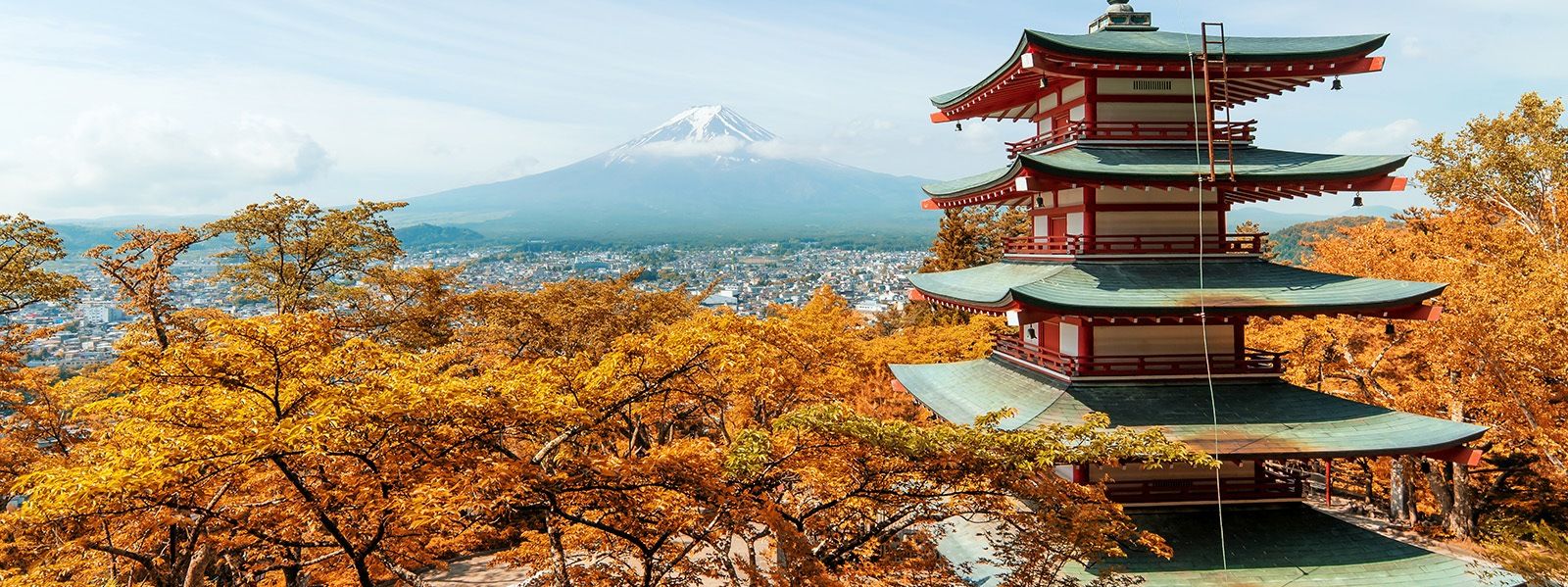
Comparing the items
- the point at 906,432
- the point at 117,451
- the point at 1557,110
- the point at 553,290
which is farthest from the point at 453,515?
the point at 1557,110

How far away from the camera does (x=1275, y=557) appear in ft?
30.9

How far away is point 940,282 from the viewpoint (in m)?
14.0

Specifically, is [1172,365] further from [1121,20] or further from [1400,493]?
[1400,493]

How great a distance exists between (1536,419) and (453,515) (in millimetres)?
18402

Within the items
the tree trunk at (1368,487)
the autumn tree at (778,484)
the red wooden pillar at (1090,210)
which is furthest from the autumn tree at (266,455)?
the tree trunk at (1368,487)

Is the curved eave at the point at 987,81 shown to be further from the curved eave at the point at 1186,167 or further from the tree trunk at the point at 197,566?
the tree trunk at the point at 197,566

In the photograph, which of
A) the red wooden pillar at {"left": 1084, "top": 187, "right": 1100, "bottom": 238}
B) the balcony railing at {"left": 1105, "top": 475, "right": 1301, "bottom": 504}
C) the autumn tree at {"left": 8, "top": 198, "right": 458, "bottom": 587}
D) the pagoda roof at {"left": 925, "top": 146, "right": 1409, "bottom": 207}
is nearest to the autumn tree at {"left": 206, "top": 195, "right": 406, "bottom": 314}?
the autumn tree at {"left": 8, "top": 198, "right": 458, "bottom": 587}

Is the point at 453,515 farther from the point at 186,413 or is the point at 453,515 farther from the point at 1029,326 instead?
the point at 1029,326

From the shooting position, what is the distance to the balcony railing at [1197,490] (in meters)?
10.3

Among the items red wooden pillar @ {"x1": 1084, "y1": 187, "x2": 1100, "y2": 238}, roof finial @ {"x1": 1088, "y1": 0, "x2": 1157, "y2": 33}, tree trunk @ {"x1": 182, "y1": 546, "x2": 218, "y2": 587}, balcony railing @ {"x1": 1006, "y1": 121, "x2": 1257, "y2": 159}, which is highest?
roof finial @ {"x1": 1088, "y1": 0, "x2": 1157, "y2": 33}

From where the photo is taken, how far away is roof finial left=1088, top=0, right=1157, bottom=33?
44.5 ft

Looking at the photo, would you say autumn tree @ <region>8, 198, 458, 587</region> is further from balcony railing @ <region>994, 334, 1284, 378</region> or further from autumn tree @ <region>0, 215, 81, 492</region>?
balcony railing @ <region>994, 334, 1284, 378</region>

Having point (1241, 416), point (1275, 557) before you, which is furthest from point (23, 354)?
point (1275, 557)

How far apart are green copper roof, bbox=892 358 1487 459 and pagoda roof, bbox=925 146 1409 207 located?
9.56 feet
